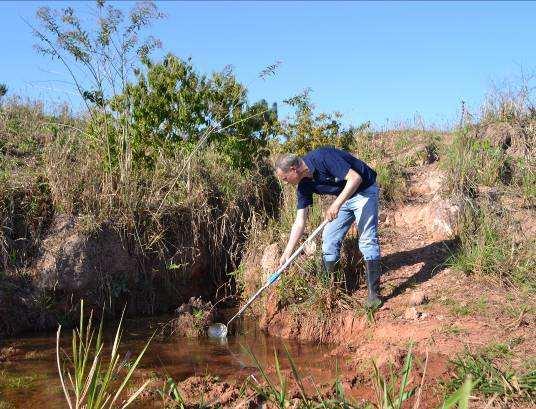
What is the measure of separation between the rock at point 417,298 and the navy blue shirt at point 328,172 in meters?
1.22

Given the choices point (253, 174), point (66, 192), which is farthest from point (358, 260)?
point (66, 192)

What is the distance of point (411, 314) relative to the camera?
542 centimetres

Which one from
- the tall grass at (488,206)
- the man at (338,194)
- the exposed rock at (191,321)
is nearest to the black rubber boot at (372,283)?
the man at (338,194)

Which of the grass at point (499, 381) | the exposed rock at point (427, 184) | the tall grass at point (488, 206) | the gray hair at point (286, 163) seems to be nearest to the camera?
the grass at point (499, 381)

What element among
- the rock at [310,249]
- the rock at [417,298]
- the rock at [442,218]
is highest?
the rock at [442,218]

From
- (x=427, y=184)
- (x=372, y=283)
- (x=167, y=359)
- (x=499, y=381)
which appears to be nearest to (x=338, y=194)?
(x=372, y=283)

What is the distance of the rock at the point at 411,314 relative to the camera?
539 cm

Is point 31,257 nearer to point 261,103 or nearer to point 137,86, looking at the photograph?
point 137,86

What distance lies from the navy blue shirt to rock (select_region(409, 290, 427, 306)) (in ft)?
4.01

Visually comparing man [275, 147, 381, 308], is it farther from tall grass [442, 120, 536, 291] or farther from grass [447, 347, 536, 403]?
grass [447, 347, 536, 403]

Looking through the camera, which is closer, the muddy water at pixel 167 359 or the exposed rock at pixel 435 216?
the muddy water at pixel 167 359

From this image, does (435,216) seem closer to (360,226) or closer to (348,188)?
(360,226)

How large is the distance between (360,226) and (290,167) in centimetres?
101

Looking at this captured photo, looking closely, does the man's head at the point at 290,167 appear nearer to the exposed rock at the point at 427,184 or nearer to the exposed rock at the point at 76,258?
the exposed rock at the point at 76,258
